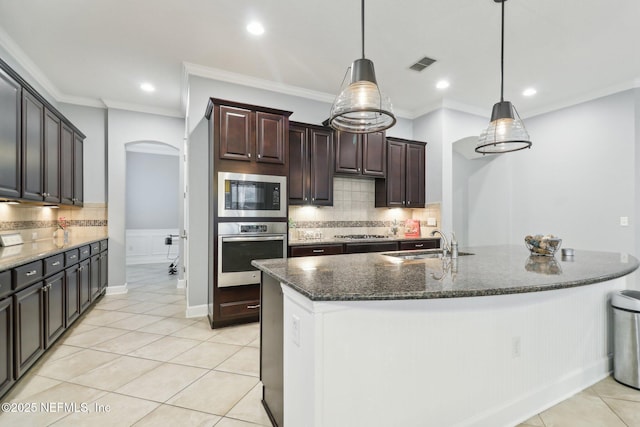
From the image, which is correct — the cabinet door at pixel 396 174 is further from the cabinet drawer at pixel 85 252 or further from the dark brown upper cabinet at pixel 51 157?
the dark brown upper cabinet at pixel 51 157

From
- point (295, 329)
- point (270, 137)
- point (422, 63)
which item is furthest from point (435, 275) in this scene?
point (422, 63)

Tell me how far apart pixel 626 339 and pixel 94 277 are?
557cm

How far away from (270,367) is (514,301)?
1495 mm

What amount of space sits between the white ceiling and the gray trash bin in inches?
99.4

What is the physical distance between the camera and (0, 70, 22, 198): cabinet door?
7.88 ft

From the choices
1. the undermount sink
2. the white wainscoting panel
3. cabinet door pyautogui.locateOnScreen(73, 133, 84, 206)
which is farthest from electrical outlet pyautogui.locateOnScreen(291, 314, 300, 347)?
the white wainscoting panel

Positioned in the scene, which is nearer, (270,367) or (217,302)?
→ (270,367)

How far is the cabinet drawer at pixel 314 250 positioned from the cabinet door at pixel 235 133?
125 cm

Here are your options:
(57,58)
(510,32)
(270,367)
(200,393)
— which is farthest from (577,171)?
(57,58)

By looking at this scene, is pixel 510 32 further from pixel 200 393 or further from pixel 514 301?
pixel 200 393

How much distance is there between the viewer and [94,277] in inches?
159

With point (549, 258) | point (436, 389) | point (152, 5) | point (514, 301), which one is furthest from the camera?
point (152, 5)

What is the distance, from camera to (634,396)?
2.13m

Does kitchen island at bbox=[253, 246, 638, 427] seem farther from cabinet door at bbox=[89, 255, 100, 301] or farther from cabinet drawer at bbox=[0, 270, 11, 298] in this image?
cabinet door at bbox=[89, 255, 100, 301]
